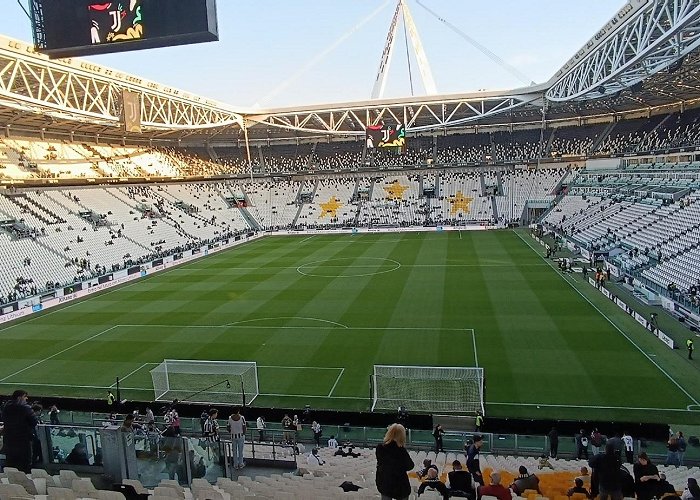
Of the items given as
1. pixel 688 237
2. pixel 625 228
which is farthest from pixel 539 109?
pixel 688 237

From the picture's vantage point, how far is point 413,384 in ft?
54.0

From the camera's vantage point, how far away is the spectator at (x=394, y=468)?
502 centimetres

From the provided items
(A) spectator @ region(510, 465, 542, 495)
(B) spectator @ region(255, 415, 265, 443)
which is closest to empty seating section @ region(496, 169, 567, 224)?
(B) spectator @ region(255, 415, 265, 443)

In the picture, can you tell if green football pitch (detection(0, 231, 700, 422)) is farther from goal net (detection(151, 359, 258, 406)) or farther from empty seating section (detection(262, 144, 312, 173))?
empty seating section (detection(262, 144, 312, 173))

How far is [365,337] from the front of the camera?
2230cm

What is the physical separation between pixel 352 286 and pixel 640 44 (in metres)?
19.3

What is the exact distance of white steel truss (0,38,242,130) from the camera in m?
32.0

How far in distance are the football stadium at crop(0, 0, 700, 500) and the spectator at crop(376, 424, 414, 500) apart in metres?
0.03

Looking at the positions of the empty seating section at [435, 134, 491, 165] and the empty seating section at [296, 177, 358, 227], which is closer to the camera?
the empty seating section at [296, 177, 358, 227]

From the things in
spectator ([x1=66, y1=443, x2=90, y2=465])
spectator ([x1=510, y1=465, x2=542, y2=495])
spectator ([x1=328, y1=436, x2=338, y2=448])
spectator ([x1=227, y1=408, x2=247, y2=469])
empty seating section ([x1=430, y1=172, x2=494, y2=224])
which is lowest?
spectator ([x1=328, y1=436, x2=338, y2=448])

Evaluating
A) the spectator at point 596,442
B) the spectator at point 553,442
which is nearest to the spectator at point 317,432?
the spectator at point 553,442

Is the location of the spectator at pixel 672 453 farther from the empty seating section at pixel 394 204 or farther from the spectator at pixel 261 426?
the empty seating section at pixel 394 204

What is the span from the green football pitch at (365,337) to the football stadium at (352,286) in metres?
0.14

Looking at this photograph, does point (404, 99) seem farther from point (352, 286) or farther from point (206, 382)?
point (206, 382)
